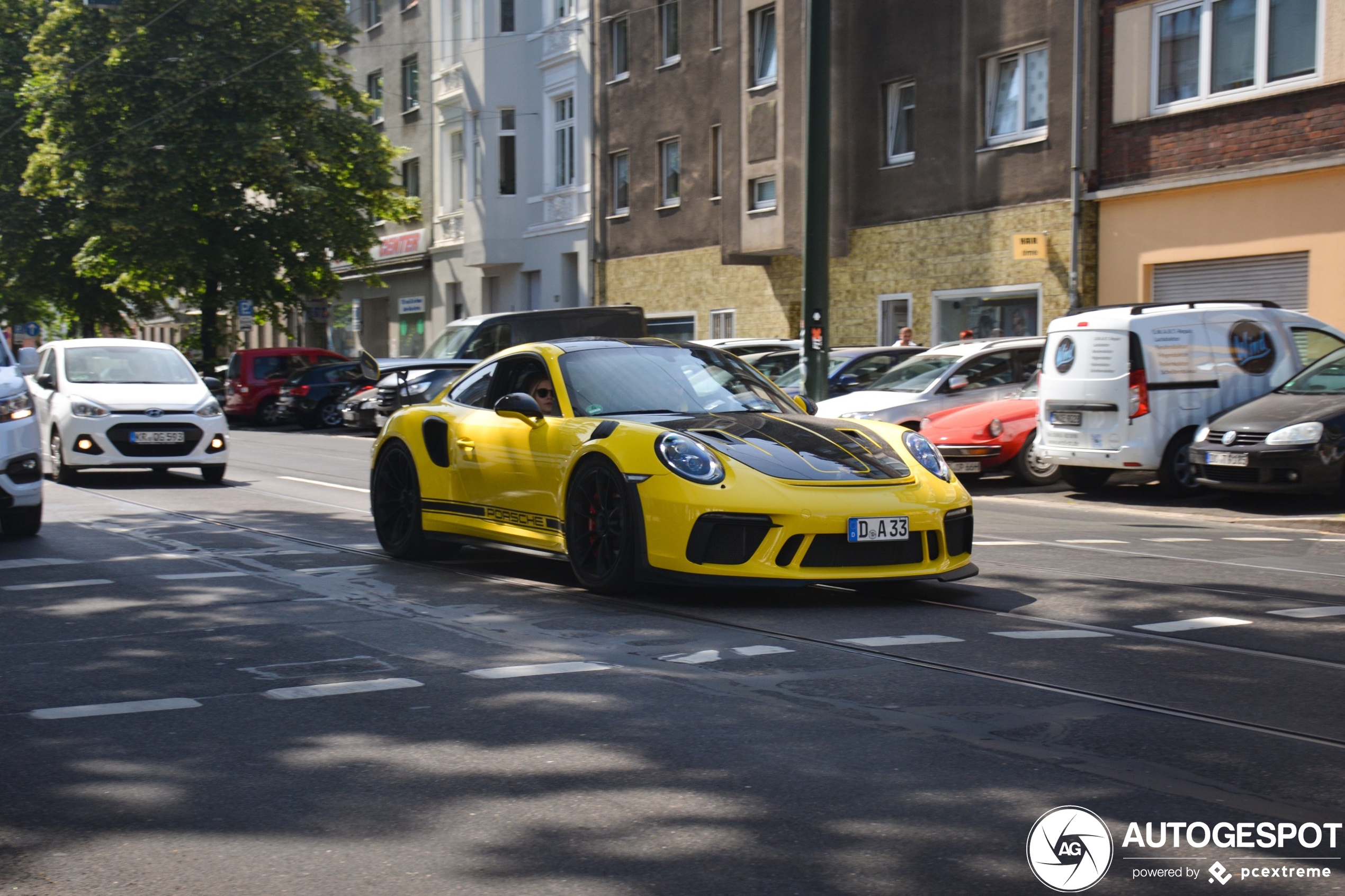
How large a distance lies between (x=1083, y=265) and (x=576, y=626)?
58.1 feet

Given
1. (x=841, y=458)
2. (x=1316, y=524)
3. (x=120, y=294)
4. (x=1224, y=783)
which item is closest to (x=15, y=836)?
(x=1224, y=783)

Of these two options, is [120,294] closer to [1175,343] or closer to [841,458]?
[1175,343]

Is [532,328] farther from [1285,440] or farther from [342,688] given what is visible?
[342,688]

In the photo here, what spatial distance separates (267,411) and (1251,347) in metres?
24.5

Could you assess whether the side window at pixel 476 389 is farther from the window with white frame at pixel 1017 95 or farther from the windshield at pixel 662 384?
the window with white frame at pixel 1017 95

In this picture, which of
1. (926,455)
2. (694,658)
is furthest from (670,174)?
(694,658)

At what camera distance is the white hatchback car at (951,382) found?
→ 17719 mm

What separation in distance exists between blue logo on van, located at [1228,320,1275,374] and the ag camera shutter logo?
12.1m

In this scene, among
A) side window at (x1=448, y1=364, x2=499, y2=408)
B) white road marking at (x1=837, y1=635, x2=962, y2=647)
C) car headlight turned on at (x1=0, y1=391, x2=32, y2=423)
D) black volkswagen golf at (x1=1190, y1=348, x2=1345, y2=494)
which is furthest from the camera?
black volkswagen golf at (x1=1190, y1=348, x2=1345, y2=494)

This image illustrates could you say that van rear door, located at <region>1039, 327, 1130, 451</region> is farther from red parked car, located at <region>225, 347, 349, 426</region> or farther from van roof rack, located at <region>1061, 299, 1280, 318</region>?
red parked car, located at <region>225, 347, 349, 426</region>

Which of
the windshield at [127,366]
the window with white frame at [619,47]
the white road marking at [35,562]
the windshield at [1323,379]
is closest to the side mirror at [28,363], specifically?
the white road marking at [35,562]

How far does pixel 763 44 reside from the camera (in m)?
30.5

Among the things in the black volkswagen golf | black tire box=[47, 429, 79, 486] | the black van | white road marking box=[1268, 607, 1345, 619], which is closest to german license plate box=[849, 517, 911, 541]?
white road marking box=[1268, 607, 1345, 619]

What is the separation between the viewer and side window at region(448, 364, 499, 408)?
984cm
